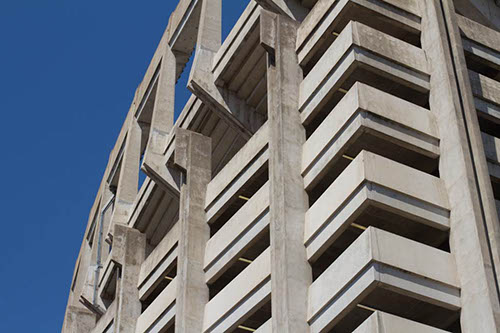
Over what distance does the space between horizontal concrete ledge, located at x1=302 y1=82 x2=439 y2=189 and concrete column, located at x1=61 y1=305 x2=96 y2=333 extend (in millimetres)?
25186

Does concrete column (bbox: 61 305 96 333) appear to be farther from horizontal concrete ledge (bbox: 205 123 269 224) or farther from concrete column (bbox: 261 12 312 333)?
concrete column (bbox: 261 12 312 333)

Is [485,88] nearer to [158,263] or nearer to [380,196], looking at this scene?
[380,196]

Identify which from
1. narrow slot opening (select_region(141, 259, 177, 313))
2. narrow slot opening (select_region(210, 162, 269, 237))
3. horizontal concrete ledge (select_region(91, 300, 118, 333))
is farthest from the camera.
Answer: horizontal concrete ledge (select_region(91, 300, 118, 333))

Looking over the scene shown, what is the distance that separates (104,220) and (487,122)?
1098 inches

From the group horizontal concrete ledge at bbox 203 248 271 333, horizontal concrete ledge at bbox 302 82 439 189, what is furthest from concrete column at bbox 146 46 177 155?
horizontal concrete ledge at bbox 302 82 439 189

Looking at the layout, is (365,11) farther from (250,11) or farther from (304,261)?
(304,261)

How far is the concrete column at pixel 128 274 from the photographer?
1554 inches

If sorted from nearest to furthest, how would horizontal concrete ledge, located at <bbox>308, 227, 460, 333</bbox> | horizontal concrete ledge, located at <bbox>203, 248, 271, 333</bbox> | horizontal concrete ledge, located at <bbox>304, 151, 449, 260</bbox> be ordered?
horizontal concrete ledge, located at <bbox>308, 227, 460, 333</bbox>, horizontal concrete ledge, located at <bbox>304, 151, 449, 260</bbox>, horizontal concrete ledge, located at <bbox>203, 248, 271, 333</bbox>

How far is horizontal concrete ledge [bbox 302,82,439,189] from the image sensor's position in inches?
1099

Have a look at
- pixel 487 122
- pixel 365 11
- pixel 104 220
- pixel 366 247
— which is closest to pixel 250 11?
pixel 365 11

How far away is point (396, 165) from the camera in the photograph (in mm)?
27047

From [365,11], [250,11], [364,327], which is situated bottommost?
[364,327]

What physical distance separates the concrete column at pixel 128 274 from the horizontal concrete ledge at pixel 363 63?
1320 cm

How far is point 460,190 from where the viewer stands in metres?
26.0
